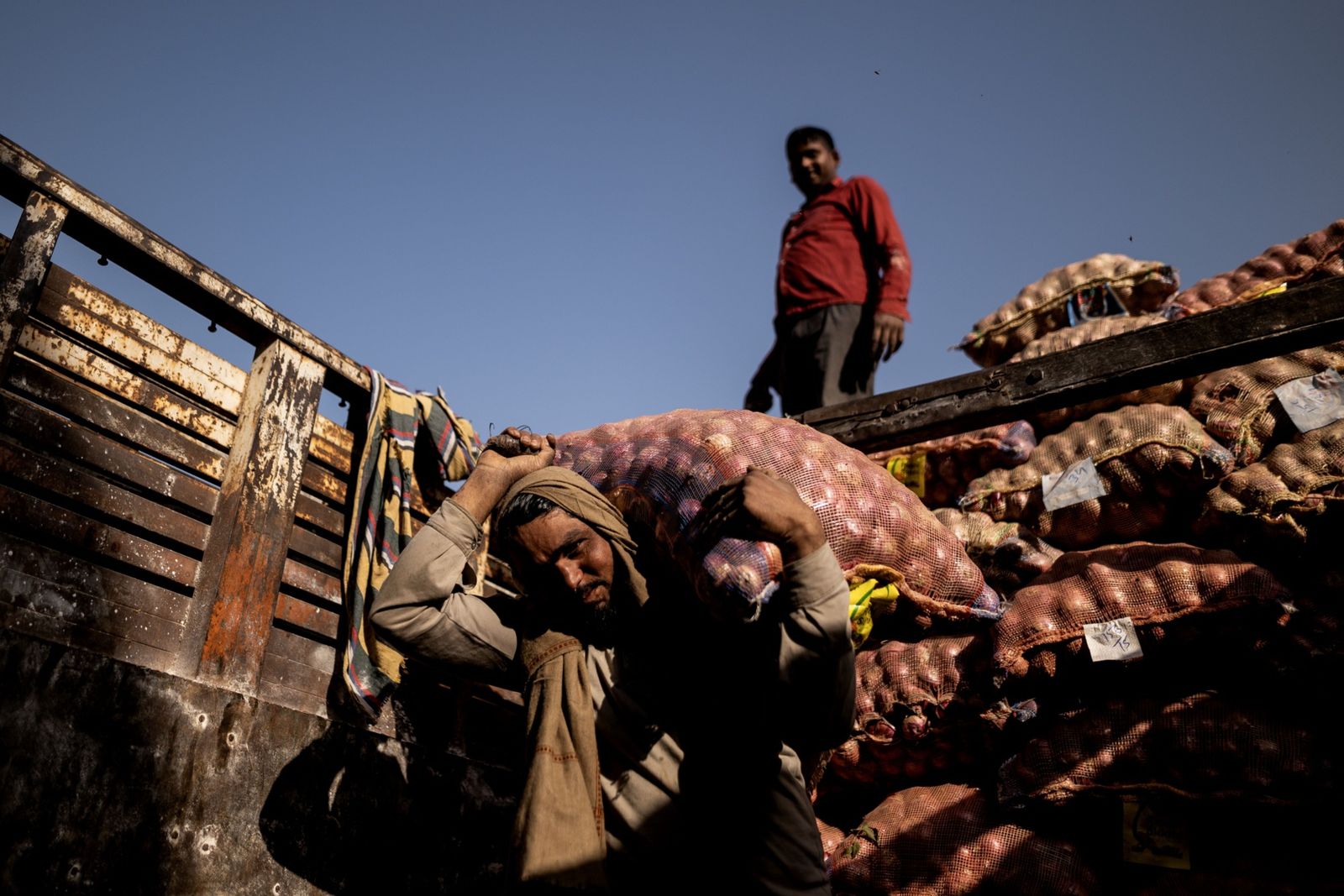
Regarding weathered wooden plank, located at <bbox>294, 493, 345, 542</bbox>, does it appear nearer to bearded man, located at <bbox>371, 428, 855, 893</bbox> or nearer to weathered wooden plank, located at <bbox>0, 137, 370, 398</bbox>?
weathered wooden plank, located at <bbox>0, 137, 370, 398</bbox>

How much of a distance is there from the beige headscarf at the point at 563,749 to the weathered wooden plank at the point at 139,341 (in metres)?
1.69

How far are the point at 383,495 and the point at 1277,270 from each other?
4625mm

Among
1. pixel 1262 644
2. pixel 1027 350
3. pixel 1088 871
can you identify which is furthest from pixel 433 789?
pixel 1027 350

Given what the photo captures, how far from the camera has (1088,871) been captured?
3.40 metres

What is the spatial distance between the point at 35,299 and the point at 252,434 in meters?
0.92

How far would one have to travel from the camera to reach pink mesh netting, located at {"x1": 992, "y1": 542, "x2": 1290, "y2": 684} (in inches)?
134

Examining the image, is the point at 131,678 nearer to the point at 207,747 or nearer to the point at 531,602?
the point at 207,747

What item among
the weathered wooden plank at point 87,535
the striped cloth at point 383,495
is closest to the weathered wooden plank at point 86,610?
the weathered wooden plank at point 87,535

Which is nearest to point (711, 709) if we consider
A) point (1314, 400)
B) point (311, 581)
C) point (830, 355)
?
point (311, 581)

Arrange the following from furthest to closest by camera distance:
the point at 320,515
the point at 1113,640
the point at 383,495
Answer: the point at 383,495, the point at 320,515, the point at 1113,640

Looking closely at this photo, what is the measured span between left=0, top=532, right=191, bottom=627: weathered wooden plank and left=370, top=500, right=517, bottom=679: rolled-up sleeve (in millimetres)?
1029

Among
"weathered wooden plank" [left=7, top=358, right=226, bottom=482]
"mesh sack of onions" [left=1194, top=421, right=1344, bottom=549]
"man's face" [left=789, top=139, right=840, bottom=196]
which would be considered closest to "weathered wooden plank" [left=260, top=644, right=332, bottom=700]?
"weathered wooden plank" [left=7, top=358, right=226, bottom=482]

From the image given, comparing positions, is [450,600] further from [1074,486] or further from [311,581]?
[1074,486]

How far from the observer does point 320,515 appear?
406 centimetres
